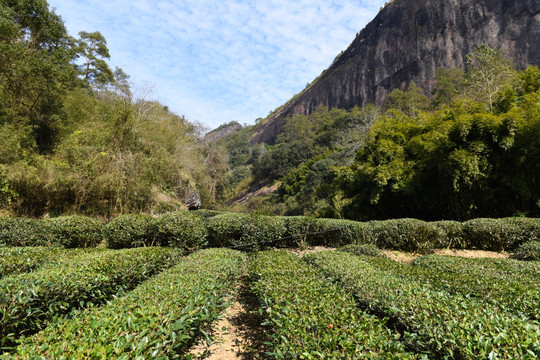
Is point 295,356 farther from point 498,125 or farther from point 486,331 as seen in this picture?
point 498,125

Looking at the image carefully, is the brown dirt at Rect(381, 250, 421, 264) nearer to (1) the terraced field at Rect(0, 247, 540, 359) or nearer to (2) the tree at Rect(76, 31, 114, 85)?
(1) the terraced field at Rect(0, 247, 540, 359)

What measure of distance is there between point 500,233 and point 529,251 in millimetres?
1112

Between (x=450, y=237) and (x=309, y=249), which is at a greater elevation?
(x=450, y=237)

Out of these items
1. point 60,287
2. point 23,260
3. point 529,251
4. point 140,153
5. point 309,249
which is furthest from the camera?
point 140,153

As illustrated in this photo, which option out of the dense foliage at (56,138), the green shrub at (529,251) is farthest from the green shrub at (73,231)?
the green shrub at (529,251)

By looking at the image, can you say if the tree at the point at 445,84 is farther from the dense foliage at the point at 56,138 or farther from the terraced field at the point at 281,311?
the dense foliage at the point at 56,138

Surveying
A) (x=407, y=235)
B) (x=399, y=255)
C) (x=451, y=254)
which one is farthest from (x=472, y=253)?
(x=399, y=255)

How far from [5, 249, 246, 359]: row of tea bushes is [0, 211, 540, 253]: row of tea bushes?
3.69 metres

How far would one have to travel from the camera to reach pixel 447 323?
1.96 m

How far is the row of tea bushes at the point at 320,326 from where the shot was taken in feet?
5.51

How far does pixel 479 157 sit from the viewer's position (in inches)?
317

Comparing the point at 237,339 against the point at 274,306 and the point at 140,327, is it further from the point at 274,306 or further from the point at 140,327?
the point at 140,327

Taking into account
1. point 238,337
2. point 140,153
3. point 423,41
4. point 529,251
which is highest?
point 423,41

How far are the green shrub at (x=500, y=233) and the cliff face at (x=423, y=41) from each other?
34639 millimetres
